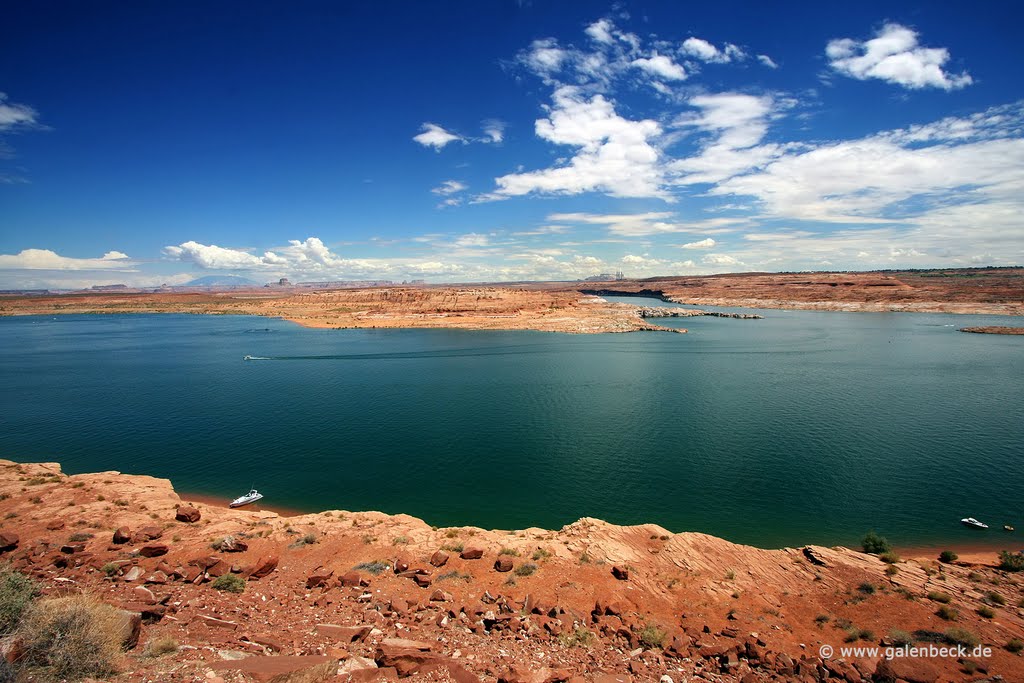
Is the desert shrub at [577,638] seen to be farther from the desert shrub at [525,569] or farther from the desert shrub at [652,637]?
the desert shrub at [525,569]

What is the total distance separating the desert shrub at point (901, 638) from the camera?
43.5 feet

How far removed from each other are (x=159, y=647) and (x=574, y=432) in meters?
28.5

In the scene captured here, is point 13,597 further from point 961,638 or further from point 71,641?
point 961,638

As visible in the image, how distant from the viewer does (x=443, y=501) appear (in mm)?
25766

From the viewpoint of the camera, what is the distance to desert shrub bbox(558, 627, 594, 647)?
13102 mm

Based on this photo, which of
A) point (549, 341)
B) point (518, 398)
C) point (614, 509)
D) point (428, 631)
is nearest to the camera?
point (428, 631)

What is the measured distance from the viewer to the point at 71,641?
9383 mm

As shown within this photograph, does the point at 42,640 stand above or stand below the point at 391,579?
above

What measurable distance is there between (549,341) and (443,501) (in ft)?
211

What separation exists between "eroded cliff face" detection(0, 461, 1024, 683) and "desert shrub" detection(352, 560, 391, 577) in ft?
0.27

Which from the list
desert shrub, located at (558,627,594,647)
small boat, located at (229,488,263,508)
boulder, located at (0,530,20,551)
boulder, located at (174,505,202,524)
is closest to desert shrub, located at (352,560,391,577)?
desert shrub, located at (558,627,594,647)

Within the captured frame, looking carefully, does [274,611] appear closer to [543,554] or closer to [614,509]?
[543,554]

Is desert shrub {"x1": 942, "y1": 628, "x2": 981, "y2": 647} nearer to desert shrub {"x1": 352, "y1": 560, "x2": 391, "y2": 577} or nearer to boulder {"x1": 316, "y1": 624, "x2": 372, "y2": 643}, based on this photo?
boulder {"x1": 316, "y1": 624, "x2": 372, "y2": 643}

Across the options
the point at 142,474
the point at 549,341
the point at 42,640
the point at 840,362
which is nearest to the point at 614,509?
the point at 42,640
